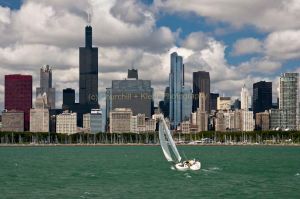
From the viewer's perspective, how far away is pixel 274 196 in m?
85.8

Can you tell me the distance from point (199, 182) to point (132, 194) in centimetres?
1930

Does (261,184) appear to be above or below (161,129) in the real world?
below

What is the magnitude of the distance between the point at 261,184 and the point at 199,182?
32.4 feet

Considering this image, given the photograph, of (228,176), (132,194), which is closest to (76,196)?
(132,194)

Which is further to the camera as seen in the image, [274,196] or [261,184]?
[261,184]

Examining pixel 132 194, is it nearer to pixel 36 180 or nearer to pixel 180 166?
pixel 36 180

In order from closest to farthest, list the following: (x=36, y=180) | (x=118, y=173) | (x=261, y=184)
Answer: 1. (x=261, y=184)
2. (x=36, y=180)
3. (x=118, y=173)

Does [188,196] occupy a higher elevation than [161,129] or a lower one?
lower

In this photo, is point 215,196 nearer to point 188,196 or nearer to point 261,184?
point 188,196

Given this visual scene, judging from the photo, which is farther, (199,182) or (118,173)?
(118,173)

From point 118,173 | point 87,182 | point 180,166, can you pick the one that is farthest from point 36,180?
point 180,166

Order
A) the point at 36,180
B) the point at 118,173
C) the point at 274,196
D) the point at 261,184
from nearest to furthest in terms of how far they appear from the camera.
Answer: the point at 274,196 → the point at 261,184 → the point at 36,180 → the point at 118,173

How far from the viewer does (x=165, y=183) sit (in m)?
105

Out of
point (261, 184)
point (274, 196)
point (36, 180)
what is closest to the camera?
point (274, 196)
